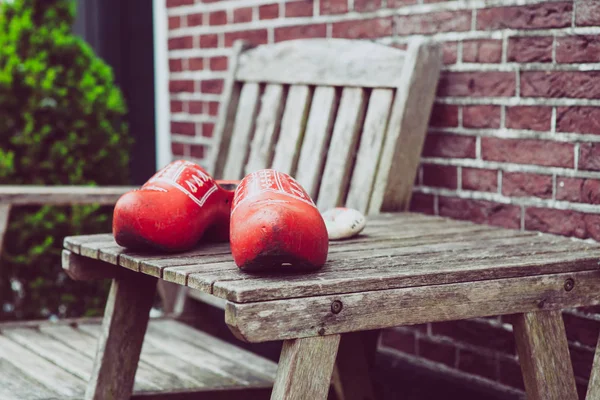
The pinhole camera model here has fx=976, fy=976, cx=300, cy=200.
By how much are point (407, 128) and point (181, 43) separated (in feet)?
4.60

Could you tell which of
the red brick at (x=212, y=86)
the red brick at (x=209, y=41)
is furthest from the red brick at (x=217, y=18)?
the red brick at (x=212, y=86)

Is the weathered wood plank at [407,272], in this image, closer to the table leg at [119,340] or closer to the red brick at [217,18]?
the table leg at [119,340]

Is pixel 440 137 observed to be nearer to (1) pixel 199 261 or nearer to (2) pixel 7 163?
(1) pixel 199 261

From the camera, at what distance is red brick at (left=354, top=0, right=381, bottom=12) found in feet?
9.08

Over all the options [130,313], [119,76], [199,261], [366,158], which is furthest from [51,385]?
[119,76]

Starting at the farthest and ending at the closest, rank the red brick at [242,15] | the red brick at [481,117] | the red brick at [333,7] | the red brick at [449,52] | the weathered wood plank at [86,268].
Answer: the red brick at [242,15] → the red brick at [333,7] → the red brick at [449,52] → the red brick at [481,117] → the weathered wood plank at [86,268]

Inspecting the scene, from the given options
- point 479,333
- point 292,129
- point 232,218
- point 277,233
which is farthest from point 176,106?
point 277,233

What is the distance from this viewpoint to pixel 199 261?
1.79 meters

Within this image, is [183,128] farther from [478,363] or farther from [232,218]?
[232,218]

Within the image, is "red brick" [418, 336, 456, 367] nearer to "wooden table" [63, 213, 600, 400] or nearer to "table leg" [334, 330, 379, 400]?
"table leg" [334, 330, 379, 400]

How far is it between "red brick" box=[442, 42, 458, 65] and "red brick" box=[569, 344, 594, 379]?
790mm

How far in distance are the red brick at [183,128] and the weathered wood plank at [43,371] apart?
A: 121 cm

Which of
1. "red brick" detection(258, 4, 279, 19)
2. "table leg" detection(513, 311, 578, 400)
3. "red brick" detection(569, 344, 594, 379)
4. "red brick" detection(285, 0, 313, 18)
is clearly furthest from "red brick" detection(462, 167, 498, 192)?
"red brick" detection(258, 4, 279, 19)

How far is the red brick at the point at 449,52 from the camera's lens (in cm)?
253
